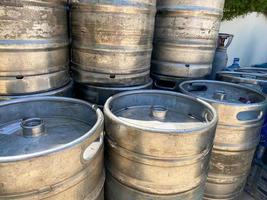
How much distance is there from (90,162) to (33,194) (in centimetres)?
21

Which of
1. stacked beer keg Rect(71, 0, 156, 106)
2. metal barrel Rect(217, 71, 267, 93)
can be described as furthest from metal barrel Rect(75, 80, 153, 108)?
metal barrel Rect(217, 71, 267, 93)

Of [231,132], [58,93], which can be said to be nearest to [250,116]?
[231,132]

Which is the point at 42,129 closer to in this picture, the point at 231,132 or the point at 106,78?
the point at 106,78

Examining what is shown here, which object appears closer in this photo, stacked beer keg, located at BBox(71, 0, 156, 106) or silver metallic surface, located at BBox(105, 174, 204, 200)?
silver metallic surface, located at BBox(105, 174, 204, 200)

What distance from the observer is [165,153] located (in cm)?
100

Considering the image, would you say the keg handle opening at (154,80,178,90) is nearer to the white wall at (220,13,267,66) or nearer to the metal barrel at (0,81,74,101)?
the metal barrel at (0,81,74,101)

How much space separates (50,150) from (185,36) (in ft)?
4.24

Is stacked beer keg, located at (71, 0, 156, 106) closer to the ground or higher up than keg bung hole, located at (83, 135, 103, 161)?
higher up

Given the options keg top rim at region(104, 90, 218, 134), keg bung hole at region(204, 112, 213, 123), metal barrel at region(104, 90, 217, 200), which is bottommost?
metal barrel at region(104, 90, 217, 200)

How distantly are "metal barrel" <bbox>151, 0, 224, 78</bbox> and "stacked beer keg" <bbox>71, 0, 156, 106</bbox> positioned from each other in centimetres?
31

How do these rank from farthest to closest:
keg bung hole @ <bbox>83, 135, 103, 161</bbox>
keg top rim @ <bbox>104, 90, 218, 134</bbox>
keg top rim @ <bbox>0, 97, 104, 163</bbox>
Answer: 1. keg top rim @ <bbox>104, 90, 218, 134</bbox>
2. keg bung hole @ <bbox>83, 135, 103, 161</bbox>
3. keg top rim @ <bbox>0, 97, 104, 163</bbox>

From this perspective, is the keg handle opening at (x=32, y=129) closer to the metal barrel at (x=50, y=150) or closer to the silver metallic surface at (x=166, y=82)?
the metal barrel at (x=50, y=150)

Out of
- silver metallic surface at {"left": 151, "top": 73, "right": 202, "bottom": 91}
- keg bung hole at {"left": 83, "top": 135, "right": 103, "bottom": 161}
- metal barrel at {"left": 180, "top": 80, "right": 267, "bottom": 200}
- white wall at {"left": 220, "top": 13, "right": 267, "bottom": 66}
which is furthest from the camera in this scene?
white wall at {"left": 220, "top": 13, "right": 267, "bottom": 66}

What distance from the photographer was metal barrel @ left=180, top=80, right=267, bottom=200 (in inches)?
54.3
